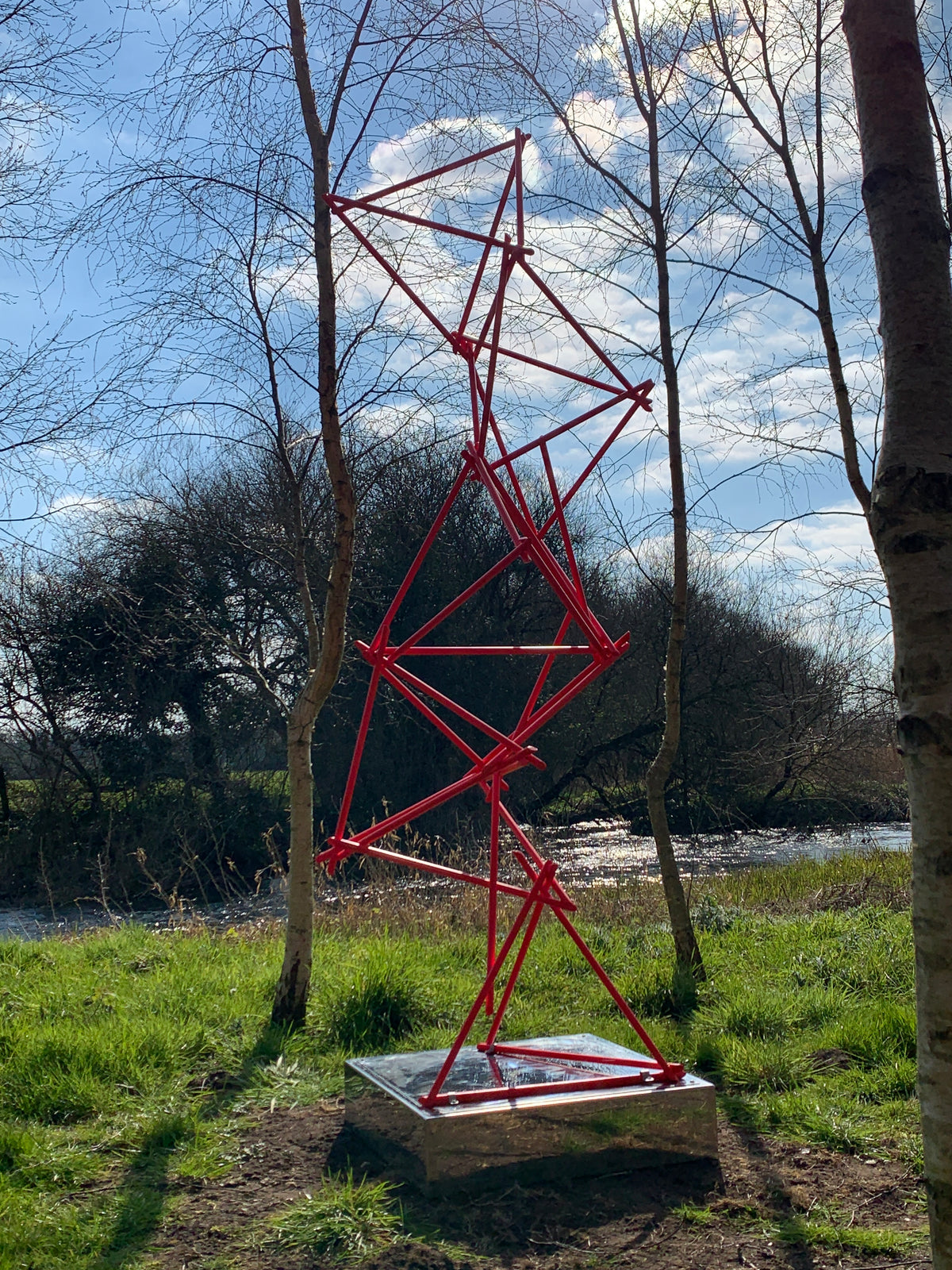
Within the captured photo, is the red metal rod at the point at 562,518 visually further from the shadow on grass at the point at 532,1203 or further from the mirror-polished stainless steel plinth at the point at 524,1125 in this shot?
the shadow on grass at the point at 532,1203

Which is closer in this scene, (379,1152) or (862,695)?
(379,1152)

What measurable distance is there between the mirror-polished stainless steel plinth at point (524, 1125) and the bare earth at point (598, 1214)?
7 centimetres

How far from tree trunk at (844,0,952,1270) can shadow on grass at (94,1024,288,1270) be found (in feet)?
7.18

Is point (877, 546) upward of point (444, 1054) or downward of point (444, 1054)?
upward

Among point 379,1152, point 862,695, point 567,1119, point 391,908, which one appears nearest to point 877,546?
point 567,1119

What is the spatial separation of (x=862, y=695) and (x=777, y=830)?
45.8 feet

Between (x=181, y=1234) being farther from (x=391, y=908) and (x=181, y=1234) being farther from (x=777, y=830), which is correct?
(x=777, y=830)

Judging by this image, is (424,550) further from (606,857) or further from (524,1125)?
(606,857)

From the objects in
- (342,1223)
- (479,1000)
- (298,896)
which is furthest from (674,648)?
(342,1223)

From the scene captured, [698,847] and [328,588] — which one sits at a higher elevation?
[328,588]

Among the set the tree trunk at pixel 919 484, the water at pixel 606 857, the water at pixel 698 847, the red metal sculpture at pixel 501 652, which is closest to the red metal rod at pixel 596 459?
the red metal sculpture at pixel 501 652

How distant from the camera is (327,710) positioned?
1809 cm

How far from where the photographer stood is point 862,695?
7.43 m

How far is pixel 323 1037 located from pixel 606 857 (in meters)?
12.6
